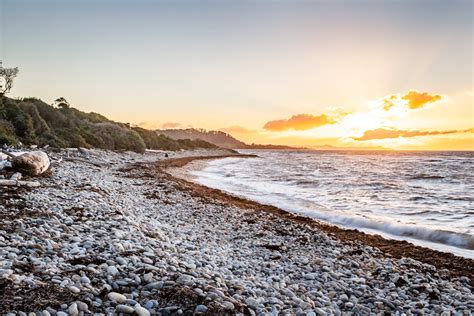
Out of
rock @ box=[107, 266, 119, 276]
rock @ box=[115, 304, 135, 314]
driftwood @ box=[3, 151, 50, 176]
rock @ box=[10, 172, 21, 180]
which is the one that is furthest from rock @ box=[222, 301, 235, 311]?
driftwood @ box=[3, 151, 50, 176]

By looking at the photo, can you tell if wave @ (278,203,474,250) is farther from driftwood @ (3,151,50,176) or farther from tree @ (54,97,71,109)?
tree @ (54,97,71,109)

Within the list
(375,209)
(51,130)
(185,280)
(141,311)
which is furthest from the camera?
(51,130)

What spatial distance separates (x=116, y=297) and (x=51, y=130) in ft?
128

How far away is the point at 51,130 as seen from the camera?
38.2 meters

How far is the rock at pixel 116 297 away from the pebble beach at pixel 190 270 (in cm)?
1

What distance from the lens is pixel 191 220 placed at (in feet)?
36.5

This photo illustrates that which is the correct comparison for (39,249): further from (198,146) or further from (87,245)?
(198,146)

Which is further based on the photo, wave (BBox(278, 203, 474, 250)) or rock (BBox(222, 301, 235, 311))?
wave (BBox(278, 203, 474, 250))

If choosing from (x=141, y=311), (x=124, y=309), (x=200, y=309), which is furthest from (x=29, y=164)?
(x=200, y=309)

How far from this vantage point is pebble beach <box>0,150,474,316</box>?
4293 millimetres

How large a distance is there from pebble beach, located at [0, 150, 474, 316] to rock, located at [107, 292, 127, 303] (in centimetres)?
1

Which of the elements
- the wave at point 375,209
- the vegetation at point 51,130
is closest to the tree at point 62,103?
the vegetation at point 51,130

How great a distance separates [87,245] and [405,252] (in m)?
7.49

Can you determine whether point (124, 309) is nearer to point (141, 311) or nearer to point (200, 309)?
point (141, 311)
